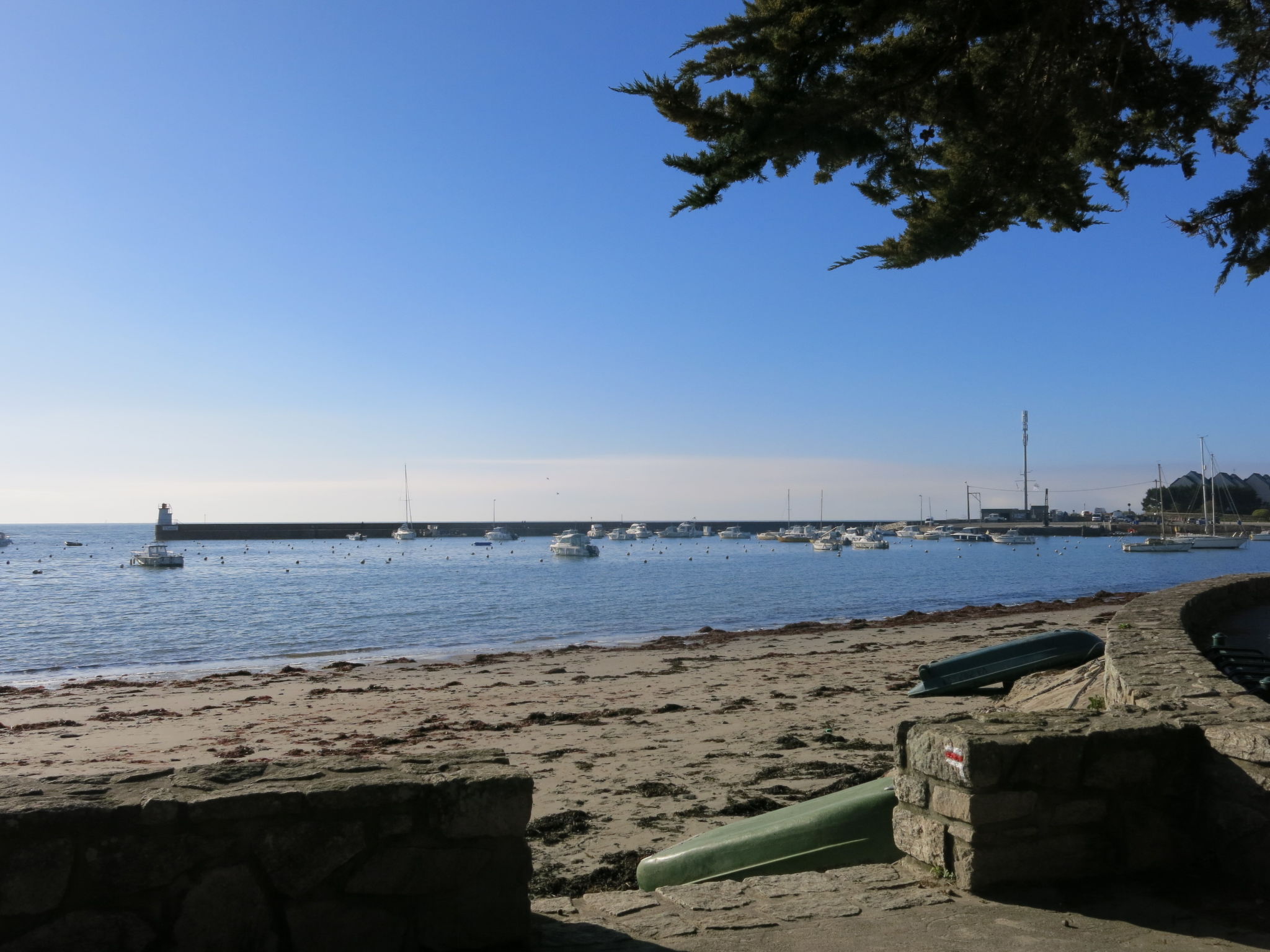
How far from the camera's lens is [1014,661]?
1030cm

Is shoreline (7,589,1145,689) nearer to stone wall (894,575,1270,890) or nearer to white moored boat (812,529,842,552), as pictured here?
stone wall (894,575,1270,890)

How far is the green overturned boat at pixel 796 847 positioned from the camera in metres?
5.76

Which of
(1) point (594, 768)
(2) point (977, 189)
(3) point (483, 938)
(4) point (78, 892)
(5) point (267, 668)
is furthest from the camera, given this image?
(5) point (267, 668)

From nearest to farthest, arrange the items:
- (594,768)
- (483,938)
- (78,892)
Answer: (78,892) < (483,938) < (594,768)

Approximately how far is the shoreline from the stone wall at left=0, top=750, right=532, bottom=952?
19954 mm

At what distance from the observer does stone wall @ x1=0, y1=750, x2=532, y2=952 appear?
3.26m

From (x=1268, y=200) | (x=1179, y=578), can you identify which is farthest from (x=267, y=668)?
(x=1179, y=578)

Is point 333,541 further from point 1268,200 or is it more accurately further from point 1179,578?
point 1268,200

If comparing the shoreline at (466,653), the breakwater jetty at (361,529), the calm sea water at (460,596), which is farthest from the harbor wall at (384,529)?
the shoreline at (466,653)

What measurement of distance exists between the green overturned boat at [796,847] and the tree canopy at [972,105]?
11.5 feet

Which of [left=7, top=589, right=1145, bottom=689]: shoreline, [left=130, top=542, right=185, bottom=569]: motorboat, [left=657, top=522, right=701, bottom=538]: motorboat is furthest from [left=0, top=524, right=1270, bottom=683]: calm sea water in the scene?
[left=657, top=522, right=701, bottom=538]: motorboat

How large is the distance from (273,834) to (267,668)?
22.5 m

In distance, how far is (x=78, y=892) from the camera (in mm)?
3279

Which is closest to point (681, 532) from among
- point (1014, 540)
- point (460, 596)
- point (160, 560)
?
point (1014, 540)
